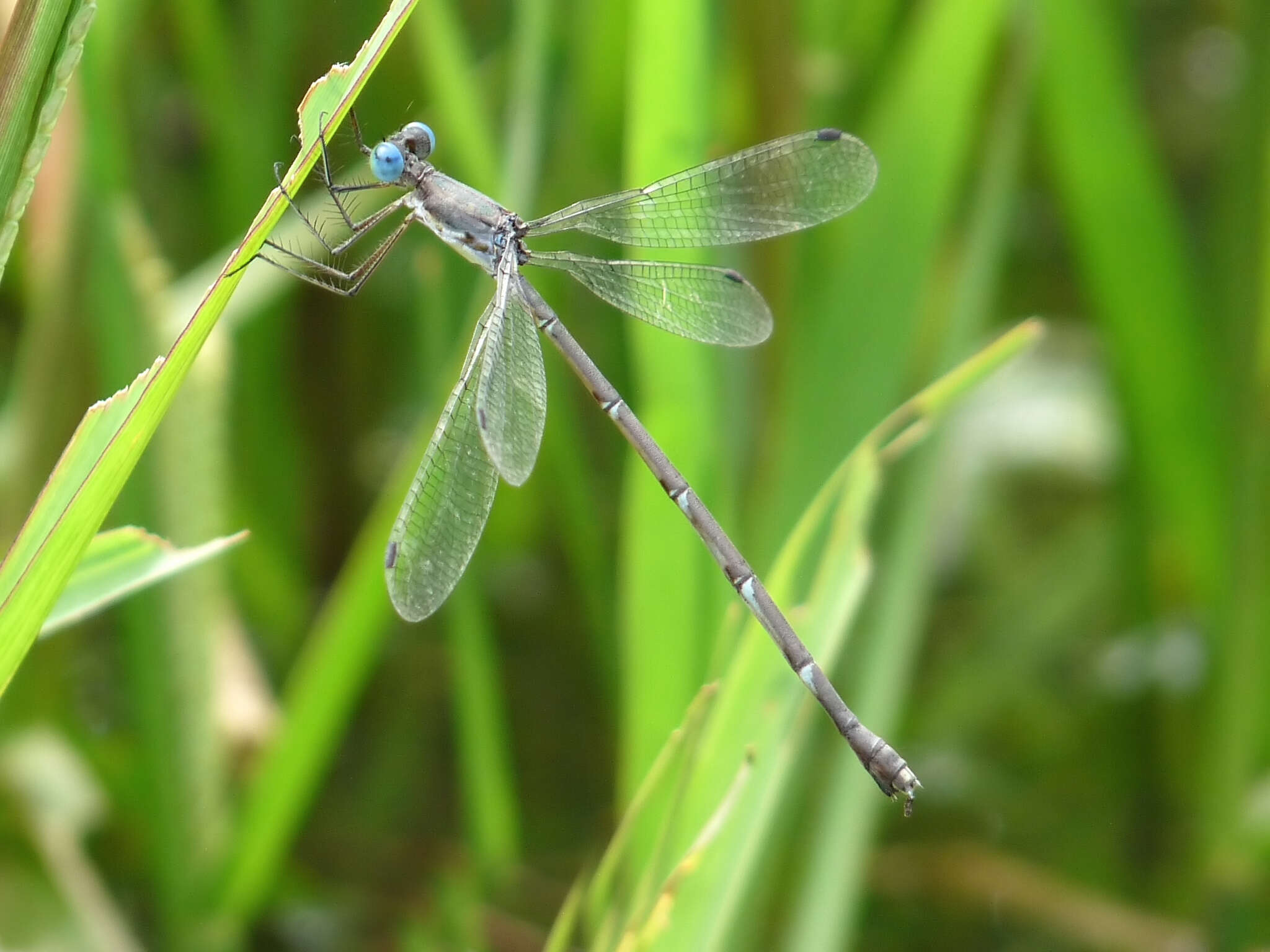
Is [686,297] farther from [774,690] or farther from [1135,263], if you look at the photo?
[1135,263]

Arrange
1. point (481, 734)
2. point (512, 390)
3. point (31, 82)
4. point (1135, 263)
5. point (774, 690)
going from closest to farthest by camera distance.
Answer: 1. point (31, 82)
2. point (774, 690)
3. point (512, 390)
4. point (481, 734)
5. point (1135, 263)

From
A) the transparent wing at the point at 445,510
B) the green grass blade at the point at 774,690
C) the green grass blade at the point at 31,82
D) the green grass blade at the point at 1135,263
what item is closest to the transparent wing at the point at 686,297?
the transparent wing at the point at 445,510

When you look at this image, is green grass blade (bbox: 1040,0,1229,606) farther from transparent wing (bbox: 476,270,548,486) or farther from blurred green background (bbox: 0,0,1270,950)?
transparent wing (bbox: 476,270,548,486)

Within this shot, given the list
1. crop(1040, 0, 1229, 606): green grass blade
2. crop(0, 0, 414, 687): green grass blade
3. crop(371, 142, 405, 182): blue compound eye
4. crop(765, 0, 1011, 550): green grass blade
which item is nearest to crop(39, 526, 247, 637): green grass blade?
crop(0, 0, 414, 687): green grass blade

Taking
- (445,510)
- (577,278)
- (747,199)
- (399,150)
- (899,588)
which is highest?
(399,150)

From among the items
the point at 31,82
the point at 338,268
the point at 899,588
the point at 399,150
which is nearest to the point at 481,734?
the point at 899,588

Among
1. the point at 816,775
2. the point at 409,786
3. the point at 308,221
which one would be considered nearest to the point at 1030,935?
the point at 816,775

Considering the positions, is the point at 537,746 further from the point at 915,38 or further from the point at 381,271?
the point at 915,38
